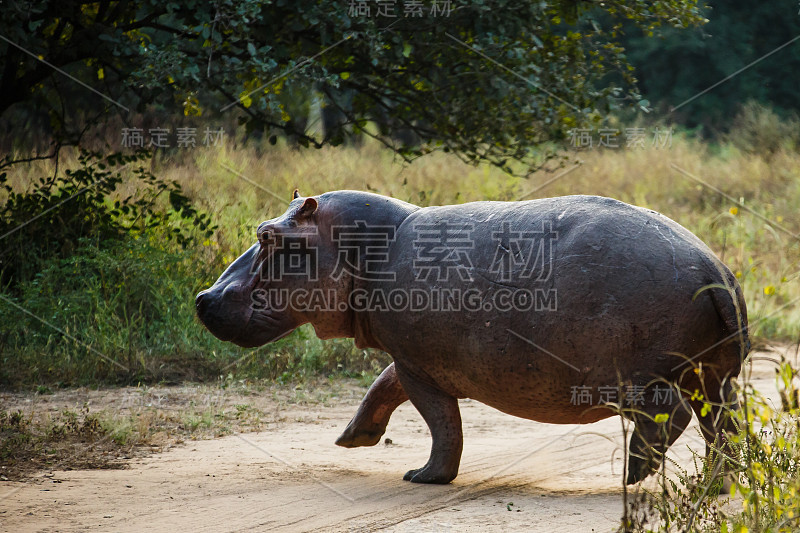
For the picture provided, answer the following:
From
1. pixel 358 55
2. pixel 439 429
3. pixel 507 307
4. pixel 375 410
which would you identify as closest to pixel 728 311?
pixel 507 307

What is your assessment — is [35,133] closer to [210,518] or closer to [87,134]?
[87,134]

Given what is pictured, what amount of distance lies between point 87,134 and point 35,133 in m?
1.21

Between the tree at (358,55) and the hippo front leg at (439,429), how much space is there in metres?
3.55

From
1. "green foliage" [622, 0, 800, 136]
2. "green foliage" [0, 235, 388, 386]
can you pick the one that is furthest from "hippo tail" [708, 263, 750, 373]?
"green foliage" [622, 0, 800, 136]

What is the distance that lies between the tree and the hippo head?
279cm

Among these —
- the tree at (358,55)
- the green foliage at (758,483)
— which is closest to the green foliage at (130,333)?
the tree at (358,55)

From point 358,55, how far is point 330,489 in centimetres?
508

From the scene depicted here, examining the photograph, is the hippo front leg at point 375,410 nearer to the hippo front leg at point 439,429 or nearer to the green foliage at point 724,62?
the hippo front leg at point 439,429

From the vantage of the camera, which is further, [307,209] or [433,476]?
[307,209]

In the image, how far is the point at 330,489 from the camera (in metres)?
5.12

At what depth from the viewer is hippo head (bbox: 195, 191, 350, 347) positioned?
530cm

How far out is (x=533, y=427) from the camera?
7117 millimetres

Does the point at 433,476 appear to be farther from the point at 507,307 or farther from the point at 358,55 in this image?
the point at 358,55

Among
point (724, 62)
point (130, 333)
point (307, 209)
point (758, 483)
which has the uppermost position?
point (724, 62)
